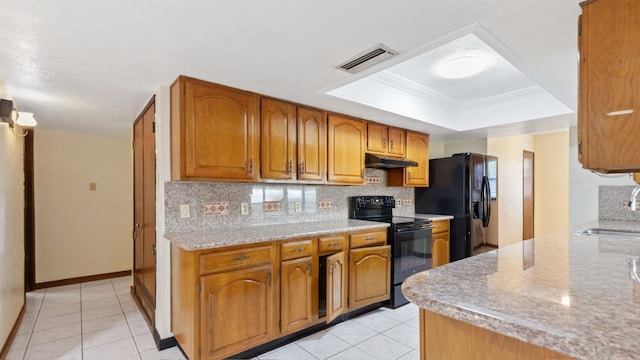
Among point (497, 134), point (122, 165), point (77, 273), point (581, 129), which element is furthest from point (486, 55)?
point (77, 273)

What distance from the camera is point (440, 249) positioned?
149 inches

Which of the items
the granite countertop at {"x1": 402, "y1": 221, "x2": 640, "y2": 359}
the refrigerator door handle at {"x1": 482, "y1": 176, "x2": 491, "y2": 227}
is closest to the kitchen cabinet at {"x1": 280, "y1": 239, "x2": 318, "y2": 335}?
the granite countertop at {"x1": 402, "y1": 221, "x2": 640, "y2": 359}

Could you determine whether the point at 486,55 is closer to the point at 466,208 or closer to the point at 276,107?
the point at 276,107

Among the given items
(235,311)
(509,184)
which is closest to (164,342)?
(235,311)

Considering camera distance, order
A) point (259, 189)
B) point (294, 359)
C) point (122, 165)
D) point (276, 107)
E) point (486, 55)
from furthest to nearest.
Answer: point (122, 165) → point (259, 189) → point (276, 107) → point (486, 55) → point (294, 359)

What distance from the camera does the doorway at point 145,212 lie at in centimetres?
264

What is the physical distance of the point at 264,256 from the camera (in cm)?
227

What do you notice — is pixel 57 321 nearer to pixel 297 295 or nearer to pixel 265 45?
pixel 297 295

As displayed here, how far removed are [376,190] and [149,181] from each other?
2.51 meters

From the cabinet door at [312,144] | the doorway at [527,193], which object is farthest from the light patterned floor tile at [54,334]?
the doorway at [527,193]

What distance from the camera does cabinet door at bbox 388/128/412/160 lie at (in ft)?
12.1

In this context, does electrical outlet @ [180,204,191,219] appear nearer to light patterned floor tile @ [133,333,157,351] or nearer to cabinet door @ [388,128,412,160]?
light patterned floor tile @ [133,333,157,351]

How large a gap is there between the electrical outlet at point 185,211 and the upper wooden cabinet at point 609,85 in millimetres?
2448

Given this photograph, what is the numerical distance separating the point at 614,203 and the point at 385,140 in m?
2.24
